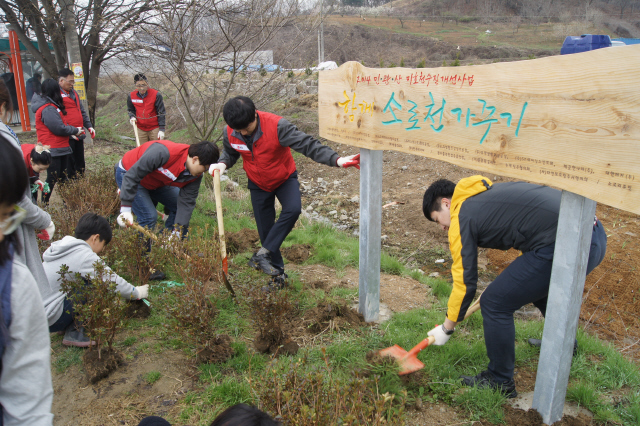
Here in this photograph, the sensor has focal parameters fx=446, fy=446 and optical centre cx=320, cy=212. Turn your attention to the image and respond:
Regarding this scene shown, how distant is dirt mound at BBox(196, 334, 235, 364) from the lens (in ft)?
10.1

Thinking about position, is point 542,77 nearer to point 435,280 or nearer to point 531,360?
point 531,360

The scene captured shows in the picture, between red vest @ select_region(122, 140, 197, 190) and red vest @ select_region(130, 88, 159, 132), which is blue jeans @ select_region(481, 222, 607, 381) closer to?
red vest @ select_region(122, 140, 197, 190)

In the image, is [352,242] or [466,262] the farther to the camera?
[352,242]

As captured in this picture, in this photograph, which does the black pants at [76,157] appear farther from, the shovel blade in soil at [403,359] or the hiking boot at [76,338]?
the shovel blade in soil at [403,359]

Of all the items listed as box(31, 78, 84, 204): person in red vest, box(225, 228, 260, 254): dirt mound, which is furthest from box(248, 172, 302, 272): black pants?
box(31, 78, 84, 204): person in red vest

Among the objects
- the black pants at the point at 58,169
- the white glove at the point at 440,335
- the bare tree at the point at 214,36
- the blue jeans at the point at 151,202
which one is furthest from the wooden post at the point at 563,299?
the black pants at the point at 58,169

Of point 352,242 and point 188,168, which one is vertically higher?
point 188,168

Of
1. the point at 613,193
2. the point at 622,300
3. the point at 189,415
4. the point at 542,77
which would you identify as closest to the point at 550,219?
the point at 613,193

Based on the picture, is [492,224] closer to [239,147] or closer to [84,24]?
[239,147]

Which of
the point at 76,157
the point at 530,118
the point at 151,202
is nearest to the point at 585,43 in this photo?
the point at 530,118

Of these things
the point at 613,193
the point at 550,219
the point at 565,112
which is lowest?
the point at 550,219

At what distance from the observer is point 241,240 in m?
5.43

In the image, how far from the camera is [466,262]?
8.34ft

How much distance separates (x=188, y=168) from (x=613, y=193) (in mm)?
3680
